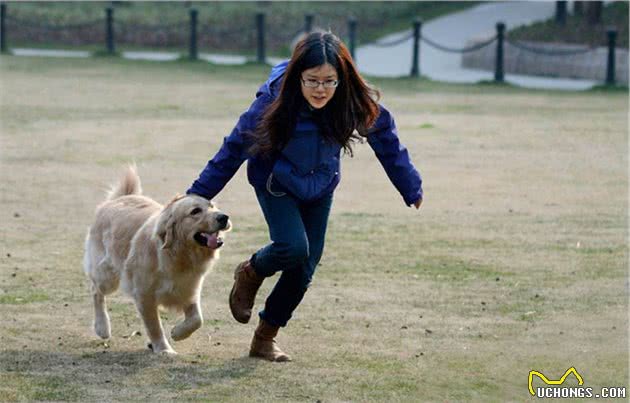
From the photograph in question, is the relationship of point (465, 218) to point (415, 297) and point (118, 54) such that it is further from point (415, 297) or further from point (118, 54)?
point (118, 54)

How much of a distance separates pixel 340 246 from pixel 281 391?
13.6 feet

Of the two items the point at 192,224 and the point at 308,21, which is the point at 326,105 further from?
the point at 308,21

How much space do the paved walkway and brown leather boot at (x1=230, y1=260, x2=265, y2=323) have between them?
69.2 feet

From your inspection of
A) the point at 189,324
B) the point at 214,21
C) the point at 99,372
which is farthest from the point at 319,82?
the point at 214,21

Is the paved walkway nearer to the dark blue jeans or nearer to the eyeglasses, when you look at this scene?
the dark blue jeans

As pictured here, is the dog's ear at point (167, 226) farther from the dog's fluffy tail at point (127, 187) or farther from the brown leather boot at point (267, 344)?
the dog's fluffy tail at point (127, 187)

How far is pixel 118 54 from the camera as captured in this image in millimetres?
32531

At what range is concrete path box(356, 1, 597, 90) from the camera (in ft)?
96.8

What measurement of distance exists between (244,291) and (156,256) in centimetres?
50

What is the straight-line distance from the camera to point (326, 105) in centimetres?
670

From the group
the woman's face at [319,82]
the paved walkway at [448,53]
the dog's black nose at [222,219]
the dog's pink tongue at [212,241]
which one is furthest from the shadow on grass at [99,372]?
the paved walkway at [448,53]

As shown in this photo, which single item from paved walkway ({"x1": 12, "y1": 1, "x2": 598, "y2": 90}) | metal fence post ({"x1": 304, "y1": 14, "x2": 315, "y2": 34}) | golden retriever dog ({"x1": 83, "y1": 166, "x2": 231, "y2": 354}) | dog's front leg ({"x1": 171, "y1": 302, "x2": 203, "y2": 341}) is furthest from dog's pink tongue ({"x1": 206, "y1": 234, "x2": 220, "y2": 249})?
metal fence post ({"x1": 304, "y1": 14, "x2": 315, "y2": 34})

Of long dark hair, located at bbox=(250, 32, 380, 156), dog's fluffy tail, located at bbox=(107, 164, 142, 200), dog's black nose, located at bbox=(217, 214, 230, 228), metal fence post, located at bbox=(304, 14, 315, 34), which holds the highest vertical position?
long dark hair, located at bbox=(250, 32, 380, 156)

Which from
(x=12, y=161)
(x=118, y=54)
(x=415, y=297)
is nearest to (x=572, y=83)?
(x=118, y=54)
